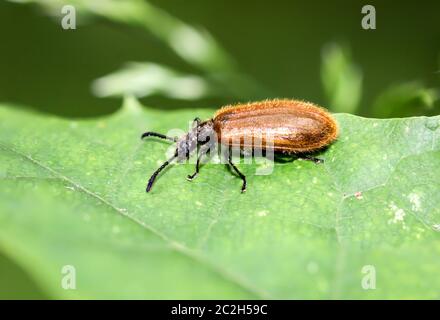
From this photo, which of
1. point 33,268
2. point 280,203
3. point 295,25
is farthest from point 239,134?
point 295,25

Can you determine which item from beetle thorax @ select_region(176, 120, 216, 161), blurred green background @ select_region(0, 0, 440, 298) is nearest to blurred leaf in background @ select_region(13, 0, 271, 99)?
blurred green background @ select_region(0, 0, 440, 298)

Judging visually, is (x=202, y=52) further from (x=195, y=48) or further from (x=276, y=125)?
(x=276, y=125)

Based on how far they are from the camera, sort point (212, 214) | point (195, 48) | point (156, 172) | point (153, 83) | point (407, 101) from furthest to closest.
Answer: point (195, 48) → point (153, 83) → point (407, 101) → point (156, 172) → point (212, 214)

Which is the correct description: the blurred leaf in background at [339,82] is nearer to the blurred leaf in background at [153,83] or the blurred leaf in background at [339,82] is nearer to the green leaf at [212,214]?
the green leaf at [212,214]

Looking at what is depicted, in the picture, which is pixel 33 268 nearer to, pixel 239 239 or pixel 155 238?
pixel 155 238

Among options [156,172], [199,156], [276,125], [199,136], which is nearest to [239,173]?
[199,156]

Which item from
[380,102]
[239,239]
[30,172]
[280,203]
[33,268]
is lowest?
[33,268]
